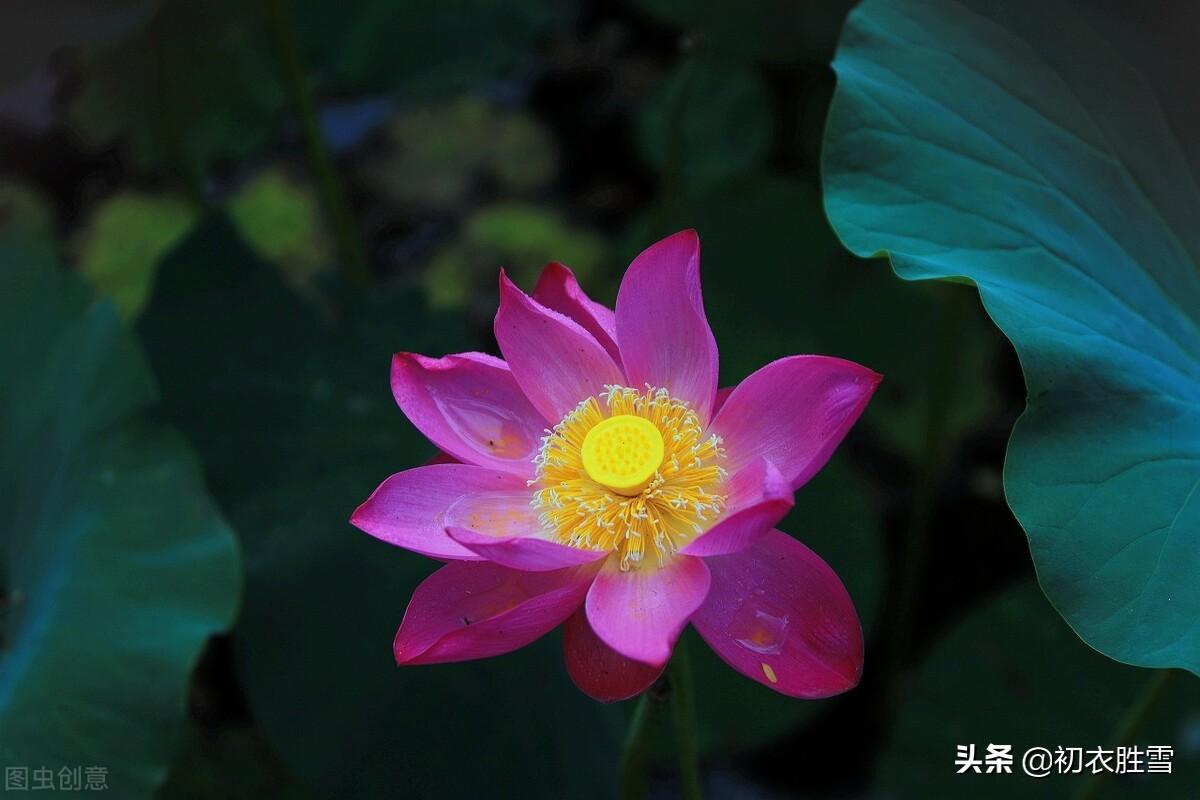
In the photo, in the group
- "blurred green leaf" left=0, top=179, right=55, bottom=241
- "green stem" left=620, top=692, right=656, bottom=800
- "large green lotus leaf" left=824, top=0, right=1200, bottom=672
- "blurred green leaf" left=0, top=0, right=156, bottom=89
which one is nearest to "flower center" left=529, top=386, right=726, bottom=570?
"green stem" left=620, top=692, right=656, bottom=800

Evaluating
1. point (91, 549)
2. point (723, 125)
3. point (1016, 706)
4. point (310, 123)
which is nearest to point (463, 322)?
point (310, 123)

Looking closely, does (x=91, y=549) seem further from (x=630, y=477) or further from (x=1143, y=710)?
(x=1143, y=710)

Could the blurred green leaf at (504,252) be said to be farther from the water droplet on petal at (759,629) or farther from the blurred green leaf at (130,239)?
the water droplet on petal at (759,629)

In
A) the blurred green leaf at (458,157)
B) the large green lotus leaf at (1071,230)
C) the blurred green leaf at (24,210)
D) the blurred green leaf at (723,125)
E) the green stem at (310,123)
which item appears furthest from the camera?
the blurred green leaf at (458,157)

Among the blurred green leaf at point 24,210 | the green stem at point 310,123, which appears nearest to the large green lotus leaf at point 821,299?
the green stem at point 310,123

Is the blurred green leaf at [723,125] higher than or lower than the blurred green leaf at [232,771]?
higher

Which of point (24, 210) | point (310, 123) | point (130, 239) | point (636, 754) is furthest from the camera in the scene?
point (24, 210)

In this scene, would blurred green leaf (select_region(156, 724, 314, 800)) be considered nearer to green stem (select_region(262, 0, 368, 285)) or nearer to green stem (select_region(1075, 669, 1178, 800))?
green stem (select_region(262, 0, 368, 285))
